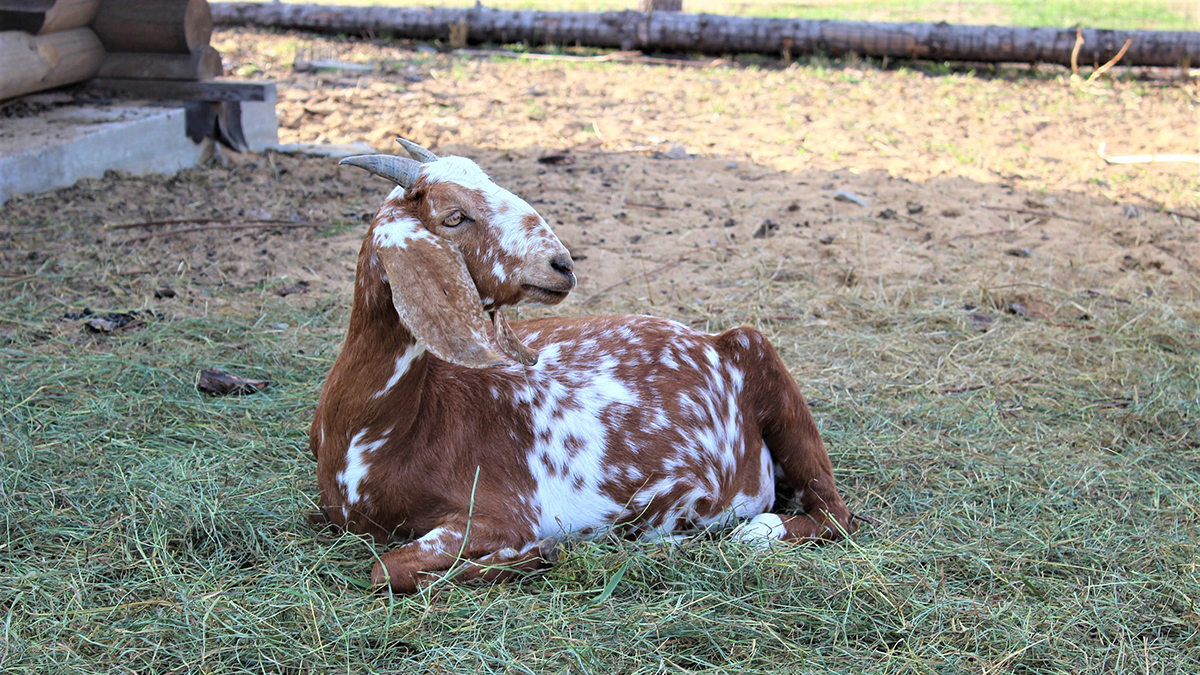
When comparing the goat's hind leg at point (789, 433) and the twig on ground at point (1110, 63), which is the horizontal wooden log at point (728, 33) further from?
the goat's hind leg at point (789, 433)

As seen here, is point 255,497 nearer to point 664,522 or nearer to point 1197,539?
point 664,522

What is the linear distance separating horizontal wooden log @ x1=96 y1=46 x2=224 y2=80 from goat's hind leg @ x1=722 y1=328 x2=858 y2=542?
5631mm

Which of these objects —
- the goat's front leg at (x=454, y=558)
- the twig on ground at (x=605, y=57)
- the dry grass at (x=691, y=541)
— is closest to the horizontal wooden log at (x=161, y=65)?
the dry grass at (x=691, y=541)

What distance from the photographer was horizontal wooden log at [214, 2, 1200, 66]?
11.0m

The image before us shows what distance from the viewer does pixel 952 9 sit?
17125mm

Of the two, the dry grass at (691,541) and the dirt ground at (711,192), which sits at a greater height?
the dirt ground at (711,192)

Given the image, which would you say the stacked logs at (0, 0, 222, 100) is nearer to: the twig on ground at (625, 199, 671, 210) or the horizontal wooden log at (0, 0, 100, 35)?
the horizontal wooden log at (0, 0, 100, 35)

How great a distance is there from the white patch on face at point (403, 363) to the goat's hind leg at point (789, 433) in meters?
1.21

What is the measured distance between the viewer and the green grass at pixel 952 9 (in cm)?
1493

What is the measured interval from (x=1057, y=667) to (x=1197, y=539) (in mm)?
1042

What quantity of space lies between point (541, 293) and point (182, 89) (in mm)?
5856

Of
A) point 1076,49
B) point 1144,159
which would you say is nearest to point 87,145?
point 1144,159

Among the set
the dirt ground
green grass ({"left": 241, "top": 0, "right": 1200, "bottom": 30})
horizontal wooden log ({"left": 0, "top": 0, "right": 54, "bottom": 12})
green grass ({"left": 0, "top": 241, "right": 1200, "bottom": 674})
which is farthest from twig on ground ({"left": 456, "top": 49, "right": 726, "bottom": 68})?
green grass ({"left": 0, "top": 241, "right": 1200, "bottom": 674})

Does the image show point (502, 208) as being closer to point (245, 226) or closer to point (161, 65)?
point (245, 226)
